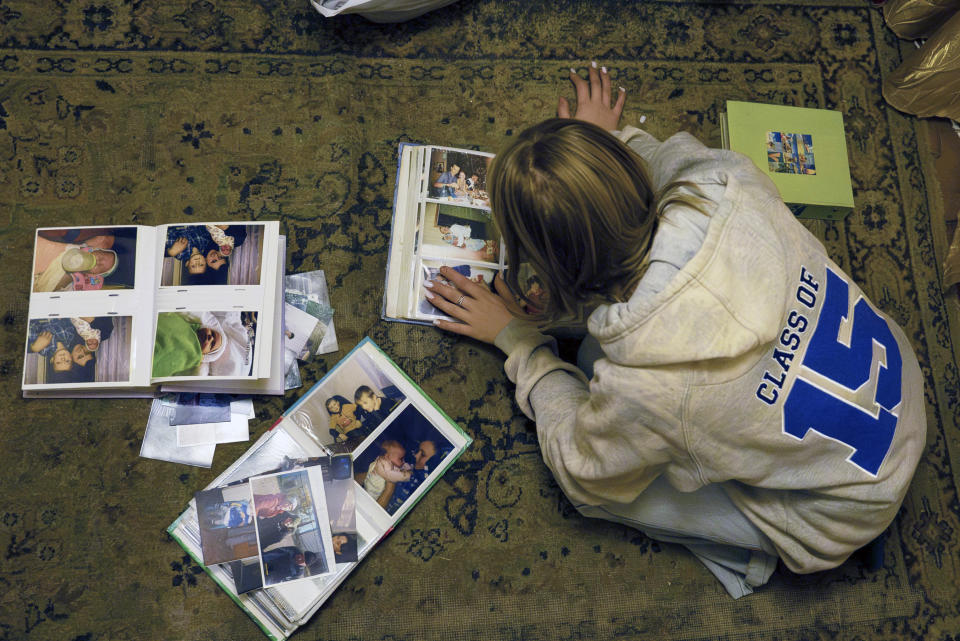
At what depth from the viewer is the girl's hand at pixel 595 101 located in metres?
1.27

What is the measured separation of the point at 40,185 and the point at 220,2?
48cm

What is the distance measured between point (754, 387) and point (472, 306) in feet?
1.74

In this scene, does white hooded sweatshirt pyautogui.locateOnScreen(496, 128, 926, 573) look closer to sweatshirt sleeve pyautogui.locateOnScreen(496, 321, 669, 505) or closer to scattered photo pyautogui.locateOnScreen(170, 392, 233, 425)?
sweatshirt sleeve pyautogui.locateOnScreen(496, 321, 669, 505)

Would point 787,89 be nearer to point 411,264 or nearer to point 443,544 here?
point 411,264

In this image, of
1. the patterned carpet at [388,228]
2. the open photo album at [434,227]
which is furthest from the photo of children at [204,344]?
the open photo album at [434,227]

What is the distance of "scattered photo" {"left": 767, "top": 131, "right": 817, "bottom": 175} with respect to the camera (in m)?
1.26

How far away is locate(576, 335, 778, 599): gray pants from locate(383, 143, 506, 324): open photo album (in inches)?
10.2

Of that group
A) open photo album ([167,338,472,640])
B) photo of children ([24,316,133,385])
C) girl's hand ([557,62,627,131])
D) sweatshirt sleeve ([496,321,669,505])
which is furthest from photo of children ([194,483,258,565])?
girl's hand ([557,62,627,131])

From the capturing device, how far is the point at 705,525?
3.38ft

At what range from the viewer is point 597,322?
2.48 feet

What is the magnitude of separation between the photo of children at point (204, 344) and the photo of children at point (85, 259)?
0.11m

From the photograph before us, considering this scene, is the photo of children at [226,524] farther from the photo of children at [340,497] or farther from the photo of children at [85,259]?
the photo of children at [85,259]

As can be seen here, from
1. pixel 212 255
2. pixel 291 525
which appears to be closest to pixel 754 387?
pixel 291 525

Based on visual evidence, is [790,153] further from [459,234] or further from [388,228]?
[388,228]
